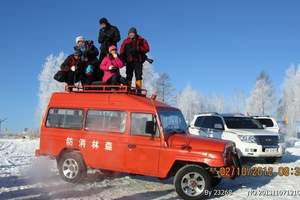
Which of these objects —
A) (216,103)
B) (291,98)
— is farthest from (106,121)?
(216,103)

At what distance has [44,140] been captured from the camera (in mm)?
12383

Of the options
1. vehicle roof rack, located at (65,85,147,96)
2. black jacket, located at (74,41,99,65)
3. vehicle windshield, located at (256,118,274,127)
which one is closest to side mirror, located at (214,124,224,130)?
vehicle windshield, located at (256,118,274,127)

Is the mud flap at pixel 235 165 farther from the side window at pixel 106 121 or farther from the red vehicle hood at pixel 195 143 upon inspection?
the side window at pixel 106 121

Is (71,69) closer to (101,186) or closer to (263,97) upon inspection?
(101,186)

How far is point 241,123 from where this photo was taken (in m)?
17.2

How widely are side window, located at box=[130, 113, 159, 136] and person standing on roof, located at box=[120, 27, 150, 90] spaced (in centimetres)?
233

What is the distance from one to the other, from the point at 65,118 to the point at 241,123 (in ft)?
25.3

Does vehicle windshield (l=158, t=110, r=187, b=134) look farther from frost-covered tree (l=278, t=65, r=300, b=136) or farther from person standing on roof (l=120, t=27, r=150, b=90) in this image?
frost-covered tree (l=278, t=65, r=300, b=136)

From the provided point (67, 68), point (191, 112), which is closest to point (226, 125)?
point (67, 68)

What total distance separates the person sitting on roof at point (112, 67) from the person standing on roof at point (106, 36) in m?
0.77

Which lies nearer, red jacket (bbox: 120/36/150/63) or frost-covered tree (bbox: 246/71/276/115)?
red jacket (bbox: 120/36/150/63)

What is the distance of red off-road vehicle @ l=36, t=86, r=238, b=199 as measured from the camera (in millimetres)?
10023

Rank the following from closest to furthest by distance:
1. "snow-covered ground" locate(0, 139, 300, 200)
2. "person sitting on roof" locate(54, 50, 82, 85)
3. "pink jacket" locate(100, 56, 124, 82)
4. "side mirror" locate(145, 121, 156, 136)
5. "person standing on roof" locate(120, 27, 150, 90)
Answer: "snow-covered ground" locate(0, 139, 300, 200)
"side mirror" locate(145, 121, 156, 136)
"pink jacket" locate(100, 56, 124, 82)
"person standing on roof" locate(120, 27, 150, 90)
"person sitting on roof" locate(54, 50, 82, 85)

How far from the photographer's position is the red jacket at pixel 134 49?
1323 centimetres
